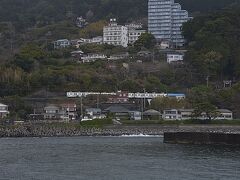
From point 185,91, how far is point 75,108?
1265 cm

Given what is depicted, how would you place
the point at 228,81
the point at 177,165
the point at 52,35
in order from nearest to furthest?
the point at 177,165 → the point at 228,81 → the point at 52,35

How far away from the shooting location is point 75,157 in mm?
27453

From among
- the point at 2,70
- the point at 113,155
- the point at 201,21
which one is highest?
the point at 201,21

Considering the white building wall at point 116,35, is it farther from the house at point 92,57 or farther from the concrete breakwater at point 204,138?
the concrete breakwater at point 204,138

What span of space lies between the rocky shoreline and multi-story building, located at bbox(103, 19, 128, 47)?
37493 mm

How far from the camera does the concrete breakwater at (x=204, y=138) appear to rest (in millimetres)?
33000

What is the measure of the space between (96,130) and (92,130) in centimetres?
35

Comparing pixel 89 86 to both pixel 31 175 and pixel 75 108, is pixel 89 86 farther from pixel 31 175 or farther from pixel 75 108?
pixel 31 175

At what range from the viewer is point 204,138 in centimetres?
3559

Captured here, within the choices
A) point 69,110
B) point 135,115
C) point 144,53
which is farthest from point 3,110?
point 144,53

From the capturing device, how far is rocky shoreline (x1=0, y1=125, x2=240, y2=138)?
4894 cm

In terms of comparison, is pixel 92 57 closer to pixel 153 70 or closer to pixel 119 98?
pixel 153 70

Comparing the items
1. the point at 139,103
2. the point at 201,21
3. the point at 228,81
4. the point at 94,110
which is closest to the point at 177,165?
the point at 94,110

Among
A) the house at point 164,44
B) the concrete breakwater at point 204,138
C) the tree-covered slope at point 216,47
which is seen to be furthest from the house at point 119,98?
the concrete breakwater at point 204,138
